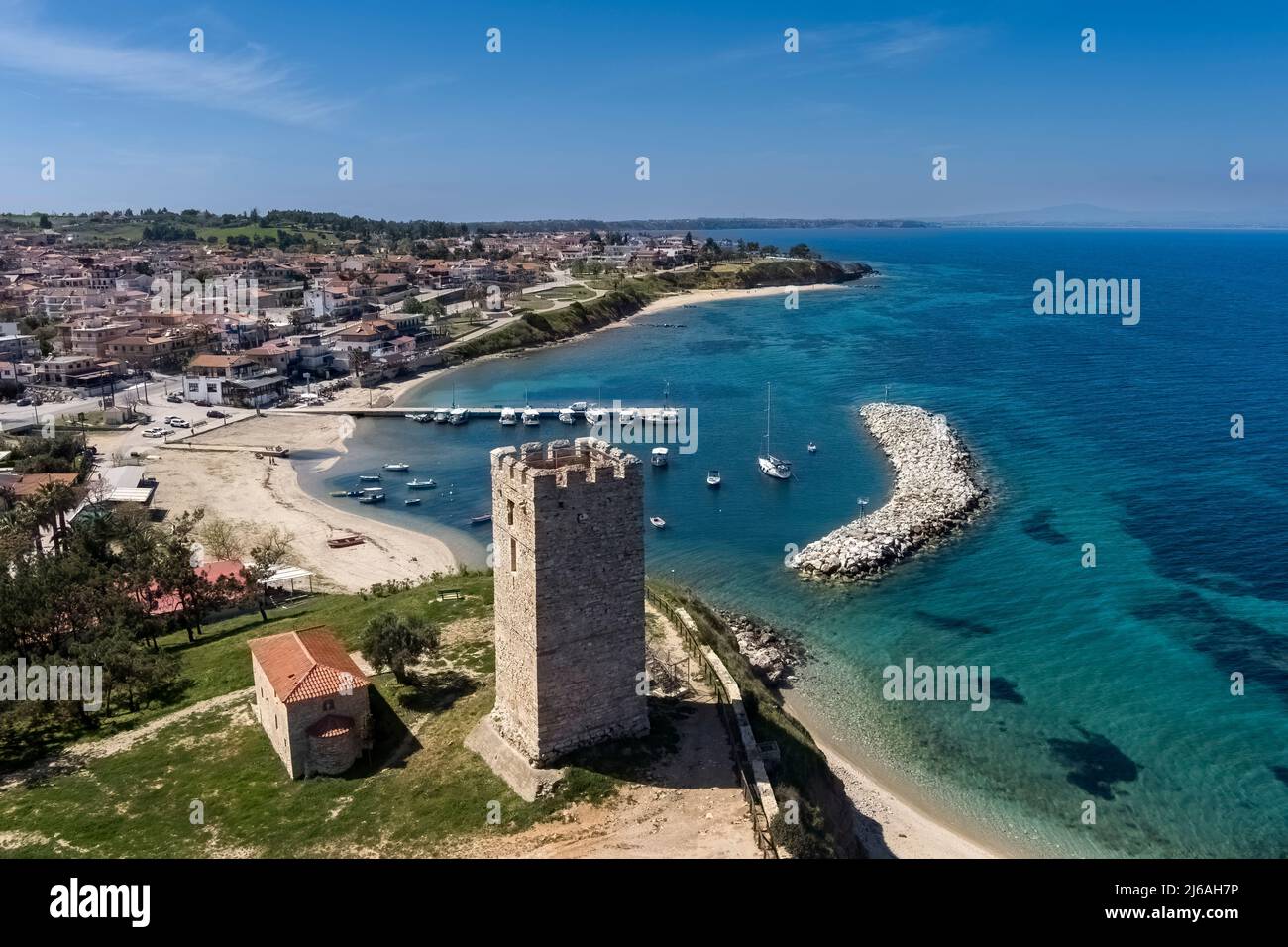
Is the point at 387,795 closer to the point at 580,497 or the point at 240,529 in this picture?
the point at 580,497

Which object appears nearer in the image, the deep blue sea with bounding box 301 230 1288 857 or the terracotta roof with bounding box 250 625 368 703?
the terracotta roof with bounding box 250 625 368 703

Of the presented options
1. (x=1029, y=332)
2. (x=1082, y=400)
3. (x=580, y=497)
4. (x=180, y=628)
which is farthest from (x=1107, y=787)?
(x=1029, y=332)

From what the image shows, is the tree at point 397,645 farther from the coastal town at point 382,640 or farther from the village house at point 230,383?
the village house at point 230,383

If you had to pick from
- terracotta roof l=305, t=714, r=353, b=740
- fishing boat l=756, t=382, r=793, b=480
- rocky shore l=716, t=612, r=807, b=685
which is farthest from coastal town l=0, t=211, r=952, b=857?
fishing boat l=756, t=382, r=793, b=480

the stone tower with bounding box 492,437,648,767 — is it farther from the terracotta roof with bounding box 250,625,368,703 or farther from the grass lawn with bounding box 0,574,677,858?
the terracotta roof with bounding box 250,625,368,703

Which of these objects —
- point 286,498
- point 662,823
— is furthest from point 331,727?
point 286,498

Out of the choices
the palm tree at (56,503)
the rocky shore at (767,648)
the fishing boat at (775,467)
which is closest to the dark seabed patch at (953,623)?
the rocky shore at (767,648)

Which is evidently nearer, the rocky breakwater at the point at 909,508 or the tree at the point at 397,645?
the tree at the point at 397,645
